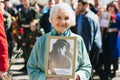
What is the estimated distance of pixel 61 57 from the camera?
4309mm

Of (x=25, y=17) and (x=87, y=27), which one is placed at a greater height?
(x=87, y=27)

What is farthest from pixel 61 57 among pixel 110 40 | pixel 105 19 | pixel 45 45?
pixel 110 40

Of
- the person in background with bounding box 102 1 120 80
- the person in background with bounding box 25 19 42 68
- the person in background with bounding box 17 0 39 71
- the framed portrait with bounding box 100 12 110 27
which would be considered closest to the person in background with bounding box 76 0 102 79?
the framed portrait with bounding box 100 12 110 27

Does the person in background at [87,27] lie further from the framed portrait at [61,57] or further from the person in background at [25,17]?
the framed portrait at [61,57]

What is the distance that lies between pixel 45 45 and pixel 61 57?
0.21m

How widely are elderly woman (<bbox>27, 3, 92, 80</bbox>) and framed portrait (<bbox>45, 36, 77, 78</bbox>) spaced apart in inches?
4.5

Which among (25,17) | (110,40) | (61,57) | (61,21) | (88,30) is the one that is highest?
(61,21)

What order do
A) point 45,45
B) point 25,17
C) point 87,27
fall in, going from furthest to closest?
point 25,17
point 87,27
point 45,45

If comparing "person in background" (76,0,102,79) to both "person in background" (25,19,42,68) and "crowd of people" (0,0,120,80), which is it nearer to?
"crowd of people" (0,0,120,80)

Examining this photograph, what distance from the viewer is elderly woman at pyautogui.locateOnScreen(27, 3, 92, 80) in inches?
173

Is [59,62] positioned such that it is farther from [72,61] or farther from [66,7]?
[66,7]

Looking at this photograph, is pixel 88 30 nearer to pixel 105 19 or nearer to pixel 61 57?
pixel 105 19

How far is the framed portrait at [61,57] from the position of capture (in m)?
4.28

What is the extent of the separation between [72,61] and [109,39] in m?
6.28
